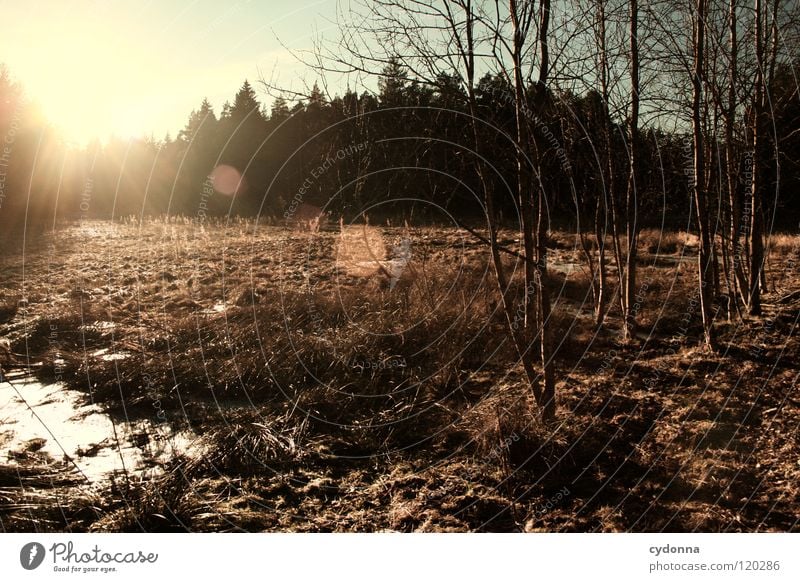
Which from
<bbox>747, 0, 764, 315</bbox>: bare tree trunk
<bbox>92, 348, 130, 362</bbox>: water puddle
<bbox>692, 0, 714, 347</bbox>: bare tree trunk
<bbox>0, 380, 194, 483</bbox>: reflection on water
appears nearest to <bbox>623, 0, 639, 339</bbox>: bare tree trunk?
<bbox>692, 0, 714, 347</bbox>: bare tree trunk

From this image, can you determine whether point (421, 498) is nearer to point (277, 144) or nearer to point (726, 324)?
point (726, 324)

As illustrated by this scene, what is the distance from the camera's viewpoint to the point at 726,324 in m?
7.09

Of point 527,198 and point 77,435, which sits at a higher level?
point 527,198

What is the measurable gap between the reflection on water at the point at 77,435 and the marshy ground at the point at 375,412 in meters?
0.03

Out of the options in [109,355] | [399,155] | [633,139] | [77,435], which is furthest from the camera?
[399,155]

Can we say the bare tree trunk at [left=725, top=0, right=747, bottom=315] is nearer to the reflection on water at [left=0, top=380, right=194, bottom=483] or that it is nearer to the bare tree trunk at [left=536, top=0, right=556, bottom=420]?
the bare tree trunk at [left=536, top=0, right=556, bottom=420]

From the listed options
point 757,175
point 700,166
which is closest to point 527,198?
point 700,166

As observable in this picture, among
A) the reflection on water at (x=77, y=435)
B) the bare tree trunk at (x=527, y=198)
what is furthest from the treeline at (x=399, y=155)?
the reflection on water at (x=77, y=435)

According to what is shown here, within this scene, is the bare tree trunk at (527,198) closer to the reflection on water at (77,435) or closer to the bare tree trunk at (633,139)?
the bare tree trunk at (633,139)

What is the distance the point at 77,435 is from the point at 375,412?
294 cm

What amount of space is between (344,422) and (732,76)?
5.66 m

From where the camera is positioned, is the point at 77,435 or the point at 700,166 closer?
the point at 77,435

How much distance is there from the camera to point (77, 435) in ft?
18.0

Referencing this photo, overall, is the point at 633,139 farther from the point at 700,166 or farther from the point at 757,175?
the point at 757,175
